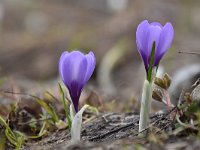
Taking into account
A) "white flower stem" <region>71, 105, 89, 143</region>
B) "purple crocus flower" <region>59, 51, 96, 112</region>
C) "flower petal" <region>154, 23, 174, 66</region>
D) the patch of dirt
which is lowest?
the patch of dirt

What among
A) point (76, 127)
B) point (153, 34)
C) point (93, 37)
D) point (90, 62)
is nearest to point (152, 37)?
point (153, 34)

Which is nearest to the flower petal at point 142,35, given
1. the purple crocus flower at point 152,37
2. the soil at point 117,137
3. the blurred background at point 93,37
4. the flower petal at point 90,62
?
the purple crocus flower at point 152,37

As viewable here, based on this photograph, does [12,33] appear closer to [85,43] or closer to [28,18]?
[28,18]

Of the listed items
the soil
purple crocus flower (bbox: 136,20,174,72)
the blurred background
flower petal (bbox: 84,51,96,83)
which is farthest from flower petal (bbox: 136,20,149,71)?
the blurred background

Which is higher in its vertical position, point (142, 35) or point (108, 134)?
point (142, 35)

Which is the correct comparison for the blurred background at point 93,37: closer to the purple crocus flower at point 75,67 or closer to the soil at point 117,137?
the soil at point 117,137

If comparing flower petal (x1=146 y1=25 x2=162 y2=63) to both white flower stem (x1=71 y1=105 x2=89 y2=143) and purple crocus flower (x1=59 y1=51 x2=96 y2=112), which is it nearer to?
purple crocus flower (x1=59 y1=51 x2=96 y2=112)

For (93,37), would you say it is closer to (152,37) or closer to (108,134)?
(108,134)
